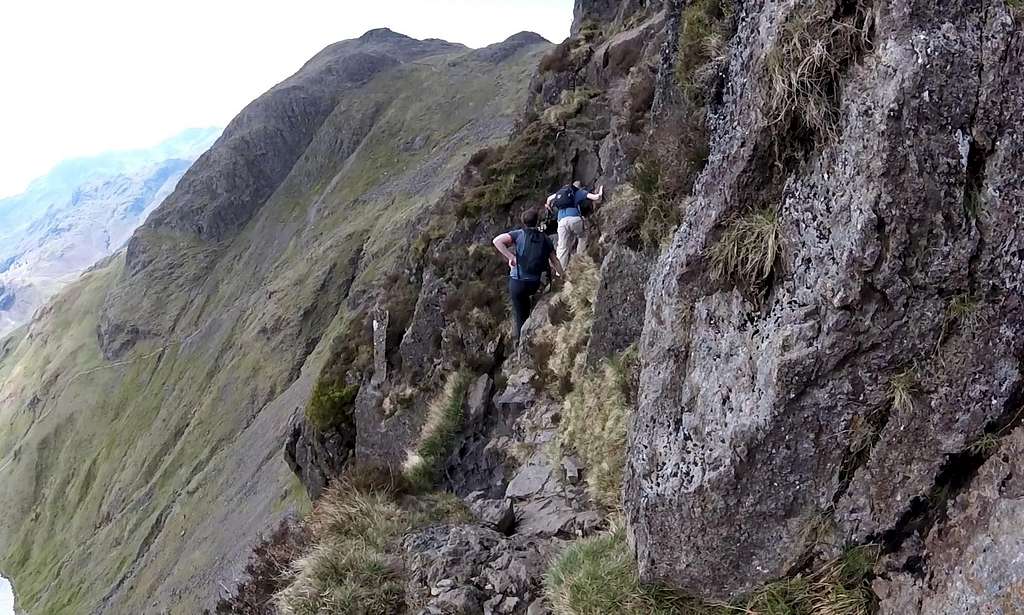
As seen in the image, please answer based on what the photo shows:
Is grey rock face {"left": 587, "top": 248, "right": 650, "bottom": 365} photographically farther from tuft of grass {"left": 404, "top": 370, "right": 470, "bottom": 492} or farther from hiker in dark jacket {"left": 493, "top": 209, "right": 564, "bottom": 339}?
tuft of grass {"left": 404, "top": 370, "right": 470, "bottom": 492}

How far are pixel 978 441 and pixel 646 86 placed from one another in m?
12.7

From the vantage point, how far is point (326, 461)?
25.5 meters

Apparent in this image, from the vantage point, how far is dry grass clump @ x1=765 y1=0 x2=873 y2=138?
18.6 ft

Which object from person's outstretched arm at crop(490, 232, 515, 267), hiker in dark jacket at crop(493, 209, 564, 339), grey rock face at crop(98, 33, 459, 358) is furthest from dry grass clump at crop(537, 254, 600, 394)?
grey rock face at crop(98, 33, 459, 358)

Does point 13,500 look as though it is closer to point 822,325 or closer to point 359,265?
point 359,265

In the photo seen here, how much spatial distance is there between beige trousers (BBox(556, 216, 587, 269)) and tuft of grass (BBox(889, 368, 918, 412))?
9.27m

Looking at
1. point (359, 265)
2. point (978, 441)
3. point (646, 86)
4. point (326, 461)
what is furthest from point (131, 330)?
point (978, 441)

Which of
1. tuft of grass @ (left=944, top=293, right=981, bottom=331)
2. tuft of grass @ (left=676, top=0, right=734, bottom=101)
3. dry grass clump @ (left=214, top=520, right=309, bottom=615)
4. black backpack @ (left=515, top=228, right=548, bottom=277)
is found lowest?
dry grass clump @ (left=214, top=520, right=309, bottom=615)

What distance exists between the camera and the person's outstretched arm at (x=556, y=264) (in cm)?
1473

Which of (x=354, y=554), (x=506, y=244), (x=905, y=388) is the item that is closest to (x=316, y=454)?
(x=506, y=244)

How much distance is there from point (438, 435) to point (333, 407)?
12078mm

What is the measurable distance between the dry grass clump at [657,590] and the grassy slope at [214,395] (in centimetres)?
2571

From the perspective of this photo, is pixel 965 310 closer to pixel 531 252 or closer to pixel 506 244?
pixel 531 252

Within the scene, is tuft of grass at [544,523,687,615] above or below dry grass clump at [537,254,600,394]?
below
